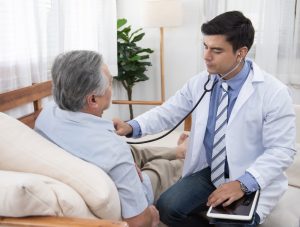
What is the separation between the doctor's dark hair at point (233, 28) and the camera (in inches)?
54.3

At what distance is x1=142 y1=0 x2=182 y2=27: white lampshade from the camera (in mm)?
3020

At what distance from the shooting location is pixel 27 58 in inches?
74.8

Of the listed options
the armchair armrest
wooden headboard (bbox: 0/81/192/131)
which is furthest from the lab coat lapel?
wooden headboard (bbox: 0/81/192/131)

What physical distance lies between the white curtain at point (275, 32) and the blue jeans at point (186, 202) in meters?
1.92

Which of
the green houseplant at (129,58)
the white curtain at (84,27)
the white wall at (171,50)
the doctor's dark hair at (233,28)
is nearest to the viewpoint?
the doctor's dark hair at (233,28)

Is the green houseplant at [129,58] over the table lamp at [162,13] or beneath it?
beneath

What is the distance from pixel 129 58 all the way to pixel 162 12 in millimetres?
516

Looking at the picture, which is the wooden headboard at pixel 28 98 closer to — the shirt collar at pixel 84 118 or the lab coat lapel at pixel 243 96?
the shirt collar at pixel 84 118

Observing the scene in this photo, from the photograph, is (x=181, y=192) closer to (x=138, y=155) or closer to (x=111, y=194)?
(x=138, y=155)

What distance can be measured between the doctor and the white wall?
1.93m

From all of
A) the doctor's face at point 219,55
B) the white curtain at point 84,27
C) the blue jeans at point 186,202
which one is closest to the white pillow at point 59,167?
the blue jeans at point 186,202

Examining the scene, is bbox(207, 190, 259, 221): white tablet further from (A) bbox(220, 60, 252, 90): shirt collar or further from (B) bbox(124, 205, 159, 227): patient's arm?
(A) bbox(220, 60, 252, 90): shirt collar

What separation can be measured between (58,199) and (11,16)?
3.94 feet

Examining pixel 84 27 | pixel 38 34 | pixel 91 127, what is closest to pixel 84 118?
pixel 91 127
